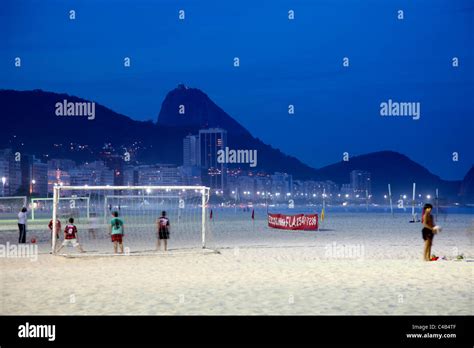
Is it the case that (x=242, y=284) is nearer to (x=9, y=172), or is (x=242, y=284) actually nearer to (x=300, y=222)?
(x=300, y=222)

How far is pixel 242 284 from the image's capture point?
40.7 feet

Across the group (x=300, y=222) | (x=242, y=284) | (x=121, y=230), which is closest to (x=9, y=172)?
(x=300, y=222)

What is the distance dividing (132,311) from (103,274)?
537 cm

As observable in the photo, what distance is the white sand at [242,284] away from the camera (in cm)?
964

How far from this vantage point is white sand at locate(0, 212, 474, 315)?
9.64 m

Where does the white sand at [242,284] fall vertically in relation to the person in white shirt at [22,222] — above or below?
below

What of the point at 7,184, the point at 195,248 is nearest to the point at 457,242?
the point at 195,248

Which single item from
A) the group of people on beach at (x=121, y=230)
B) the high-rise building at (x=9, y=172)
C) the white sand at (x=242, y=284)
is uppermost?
the high-rise building at (x=9, y=172)

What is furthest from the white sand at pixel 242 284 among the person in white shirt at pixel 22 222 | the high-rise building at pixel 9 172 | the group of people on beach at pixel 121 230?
the high-rise building at pixel 9 172

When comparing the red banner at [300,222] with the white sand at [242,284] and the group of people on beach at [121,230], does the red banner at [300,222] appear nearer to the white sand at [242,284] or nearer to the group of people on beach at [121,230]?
the white sand at [242,284]

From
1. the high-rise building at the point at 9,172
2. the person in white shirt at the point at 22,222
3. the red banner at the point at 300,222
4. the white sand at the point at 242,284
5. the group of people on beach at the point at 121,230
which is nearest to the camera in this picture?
the white sand at the point at 242,284

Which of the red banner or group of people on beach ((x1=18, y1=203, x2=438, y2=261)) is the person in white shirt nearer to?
group of people on beach ((x1=18, y1=203, x2=438, y2=261))
